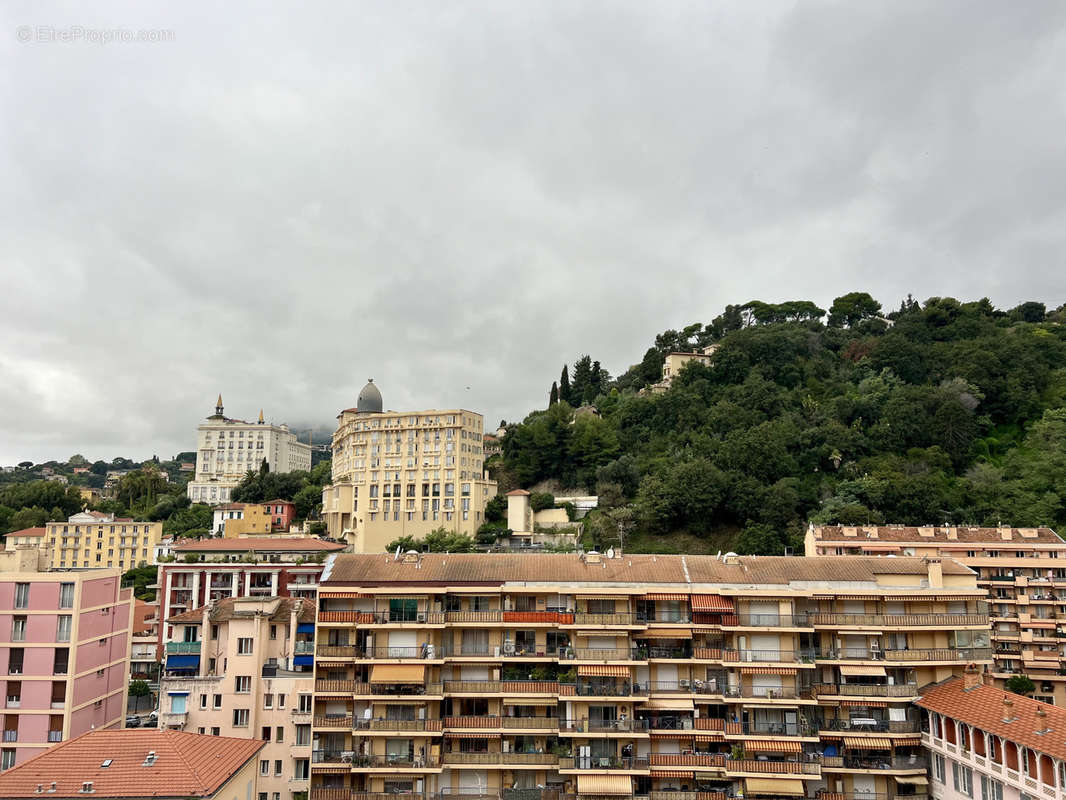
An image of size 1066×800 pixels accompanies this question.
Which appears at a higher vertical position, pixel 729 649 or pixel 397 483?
pixel 397 483

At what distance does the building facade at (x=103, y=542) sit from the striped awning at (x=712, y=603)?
301 feet

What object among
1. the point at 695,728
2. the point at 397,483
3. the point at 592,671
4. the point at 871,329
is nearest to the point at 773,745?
the point at 695,728

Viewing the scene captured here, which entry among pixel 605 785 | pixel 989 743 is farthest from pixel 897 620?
pixel 605 785

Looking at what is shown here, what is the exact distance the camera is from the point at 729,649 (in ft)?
102

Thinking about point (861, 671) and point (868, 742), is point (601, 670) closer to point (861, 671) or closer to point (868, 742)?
point (861, 671)

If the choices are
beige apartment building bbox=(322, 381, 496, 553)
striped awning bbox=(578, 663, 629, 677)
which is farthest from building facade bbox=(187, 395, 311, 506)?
striped awning bbox=(578, 663, 629, 677)

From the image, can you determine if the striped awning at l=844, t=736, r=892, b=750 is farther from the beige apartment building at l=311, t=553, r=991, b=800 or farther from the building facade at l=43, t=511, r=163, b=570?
the building facade at l=43, t=511, r=163, b=570

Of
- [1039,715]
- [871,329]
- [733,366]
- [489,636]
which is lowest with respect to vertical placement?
[1039,715]

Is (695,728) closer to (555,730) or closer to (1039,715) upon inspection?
(555,730)

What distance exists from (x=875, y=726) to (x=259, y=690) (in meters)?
29.1

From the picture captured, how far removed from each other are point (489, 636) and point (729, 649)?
34.2 feet

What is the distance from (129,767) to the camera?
26359mm

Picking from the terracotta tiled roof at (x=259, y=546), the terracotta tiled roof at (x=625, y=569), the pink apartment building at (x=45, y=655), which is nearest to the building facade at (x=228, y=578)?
the terracotta tiled roof at (x=259, y=546)

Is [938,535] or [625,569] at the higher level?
[938,535]
